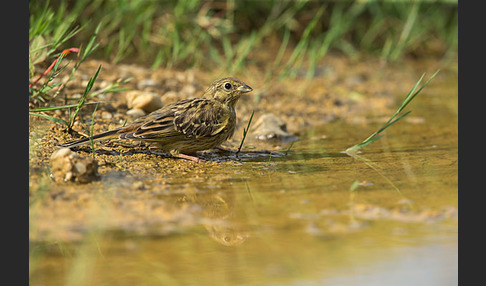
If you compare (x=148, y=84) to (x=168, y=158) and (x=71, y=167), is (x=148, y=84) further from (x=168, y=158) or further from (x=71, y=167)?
(x=71, y=167)

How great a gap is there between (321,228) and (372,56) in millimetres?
6847

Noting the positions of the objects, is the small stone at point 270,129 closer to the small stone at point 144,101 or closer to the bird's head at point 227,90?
the bird's head at point 227,90

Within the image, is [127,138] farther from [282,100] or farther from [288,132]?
[282,100]

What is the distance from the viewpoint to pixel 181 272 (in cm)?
305

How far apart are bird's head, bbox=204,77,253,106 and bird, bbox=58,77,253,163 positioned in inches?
4.4

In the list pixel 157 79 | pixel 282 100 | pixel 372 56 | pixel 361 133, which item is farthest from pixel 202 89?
pixel 372 56

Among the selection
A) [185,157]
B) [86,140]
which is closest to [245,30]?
[185,157]

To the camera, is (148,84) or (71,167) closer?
(71,167)

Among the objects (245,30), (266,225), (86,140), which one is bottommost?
(266,225)

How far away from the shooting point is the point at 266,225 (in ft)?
12.0

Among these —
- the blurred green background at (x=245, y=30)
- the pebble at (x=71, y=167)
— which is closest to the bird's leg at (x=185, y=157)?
the pebble at (x=71, y=167)

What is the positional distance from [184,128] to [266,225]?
1822 millimetres

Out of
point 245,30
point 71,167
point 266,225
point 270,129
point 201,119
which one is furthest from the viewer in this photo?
point 245,30

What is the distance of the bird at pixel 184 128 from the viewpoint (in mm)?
5145
